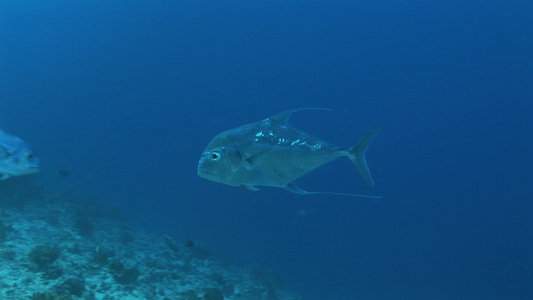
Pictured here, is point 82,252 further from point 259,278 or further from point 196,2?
point 196,2

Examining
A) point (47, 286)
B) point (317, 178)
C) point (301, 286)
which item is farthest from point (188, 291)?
point (317, 178)

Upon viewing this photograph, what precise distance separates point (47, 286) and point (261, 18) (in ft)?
269

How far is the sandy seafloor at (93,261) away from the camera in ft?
27.1

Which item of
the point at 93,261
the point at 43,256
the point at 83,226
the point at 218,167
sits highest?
the point at 218,167

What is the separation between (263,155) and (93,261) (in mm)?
8352

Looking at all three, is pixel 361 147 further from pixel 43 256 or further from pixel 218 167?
pixel 43 256

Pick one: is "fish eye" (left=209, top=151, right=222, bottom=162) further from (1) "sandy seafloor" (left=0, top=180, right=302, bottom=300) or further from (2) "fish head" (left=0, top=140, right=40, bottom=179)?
(1) "sandy seafloor" (left=0, top=180, right=302, bottom=300)

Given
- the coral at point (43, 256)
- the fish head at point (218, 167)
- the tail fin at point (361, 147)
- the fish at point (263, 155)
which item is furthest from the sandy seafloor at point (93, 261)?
the tail fin at point (361, 147)

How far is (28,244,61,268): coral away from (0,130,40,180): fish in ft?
13.2

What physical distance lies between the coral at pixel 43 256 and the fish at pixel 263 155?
6943 mm

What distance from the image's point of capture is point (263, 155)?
3785mm

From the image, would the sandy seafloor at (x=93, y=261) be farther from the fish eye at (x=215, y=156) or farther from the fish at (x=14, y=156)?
the fish eye at (x=215, y=156)

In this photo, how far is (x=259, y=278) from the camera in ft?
57.4

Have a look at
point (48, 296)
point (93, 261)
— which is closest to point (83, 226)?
point (93, 261)
